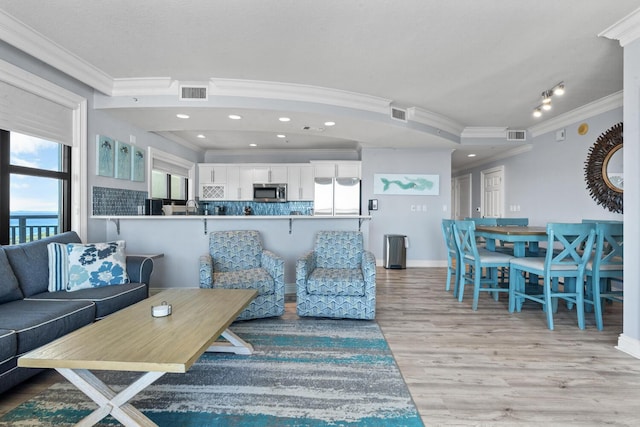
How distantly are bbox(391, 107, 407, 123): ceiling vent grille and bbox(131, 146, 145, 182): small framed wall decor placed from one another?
Answer: 3616 mm

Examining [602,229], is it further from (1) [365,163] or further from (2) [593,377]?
(1) [365,163]

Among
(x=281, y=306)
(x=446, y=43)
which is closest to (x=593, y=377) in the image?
(x=281, y=306)

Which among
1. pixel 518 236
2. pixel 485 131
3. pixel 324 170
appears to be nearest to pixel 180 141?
pixel 324 170

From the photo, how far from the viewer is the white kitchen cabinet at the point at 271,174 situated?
23.4 ft

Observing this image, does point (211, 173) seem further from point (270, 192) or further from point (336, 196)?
point (336, 196)

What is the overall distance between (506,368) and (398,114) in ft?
11.0

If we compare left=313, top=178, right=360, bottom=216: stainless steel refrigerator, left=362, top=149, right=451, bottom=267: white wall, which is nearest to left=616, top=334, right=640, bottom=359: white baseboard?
left=362, top=149, right=451, bottom=267: white wall

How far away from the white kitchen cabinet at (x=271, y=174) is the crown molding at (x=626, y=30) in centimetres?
548

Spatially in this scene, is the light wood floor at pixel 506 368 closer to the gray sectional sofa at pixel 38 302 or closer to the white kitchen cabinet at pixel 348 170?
the gray sectional sofa at pixel 38 302

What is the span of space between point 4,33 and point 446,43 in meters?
3.54

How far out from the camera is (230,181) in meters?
7.14

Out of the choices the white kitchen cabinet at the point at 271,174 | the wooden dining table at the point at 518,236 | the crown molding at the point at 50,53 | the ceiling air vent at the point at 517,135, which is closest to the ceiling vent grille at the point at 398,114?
the wooden dining table at the point at 518,236

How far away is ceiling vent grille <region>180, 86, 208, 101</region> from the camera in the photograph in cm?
369

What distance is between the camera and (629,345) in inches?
95.7
